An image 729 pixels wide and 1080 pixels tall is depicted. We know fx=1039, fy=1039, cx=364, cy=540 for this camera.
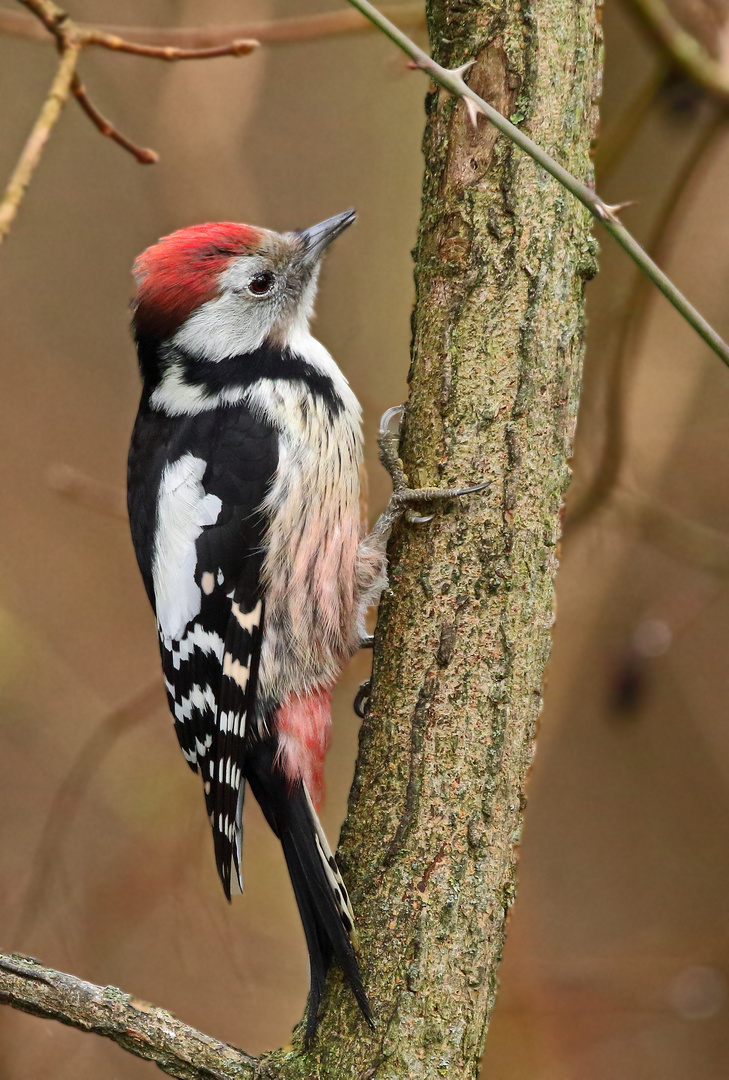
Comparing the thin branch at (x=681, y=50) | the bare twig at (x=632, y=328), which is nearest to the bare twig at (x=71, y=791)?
the bare twig at (x=632, y=328)

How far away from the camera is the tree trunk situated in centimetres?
194

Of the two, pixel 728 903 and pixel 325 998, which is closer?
pixel 325 998

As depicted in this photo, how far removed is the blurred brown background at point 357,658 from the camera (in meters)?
3.55

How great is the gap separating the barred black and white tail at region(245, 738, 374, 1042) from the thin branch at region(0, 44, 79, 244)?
52.8 inches

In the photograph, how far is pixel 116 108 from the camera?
4.19m

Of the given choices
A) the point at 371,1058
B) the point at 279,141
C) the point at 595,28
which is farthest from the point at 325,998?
the point at 279,141

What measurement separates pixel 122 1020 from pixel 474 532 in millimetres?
1112

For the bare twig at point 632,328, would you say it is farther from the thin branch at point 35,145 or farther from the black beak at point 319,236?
the thin branch at point 35,145

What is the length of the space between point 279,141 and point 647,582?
2.37 meters

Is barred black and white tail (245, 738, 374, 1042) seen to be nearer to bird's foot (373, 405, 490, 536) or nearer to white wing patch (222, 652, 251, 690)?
white wing patch (222, 652, 251, 690)

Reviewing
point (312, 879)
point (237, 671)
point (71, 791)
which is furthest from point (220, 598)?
point (71, 791)

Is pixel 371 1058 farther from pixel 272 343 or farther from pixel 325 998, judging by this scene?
pixel 272 343

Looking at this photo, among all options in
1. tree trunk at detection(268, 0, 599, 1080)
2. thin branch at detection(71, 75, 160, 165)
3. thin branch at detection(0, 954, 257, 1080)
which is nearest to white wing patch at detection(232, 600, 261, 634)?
tree trunk at detection(268, 0, 599, 1080)

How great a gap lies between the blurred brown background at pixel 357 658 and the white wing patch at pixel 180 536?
86 centimetres
